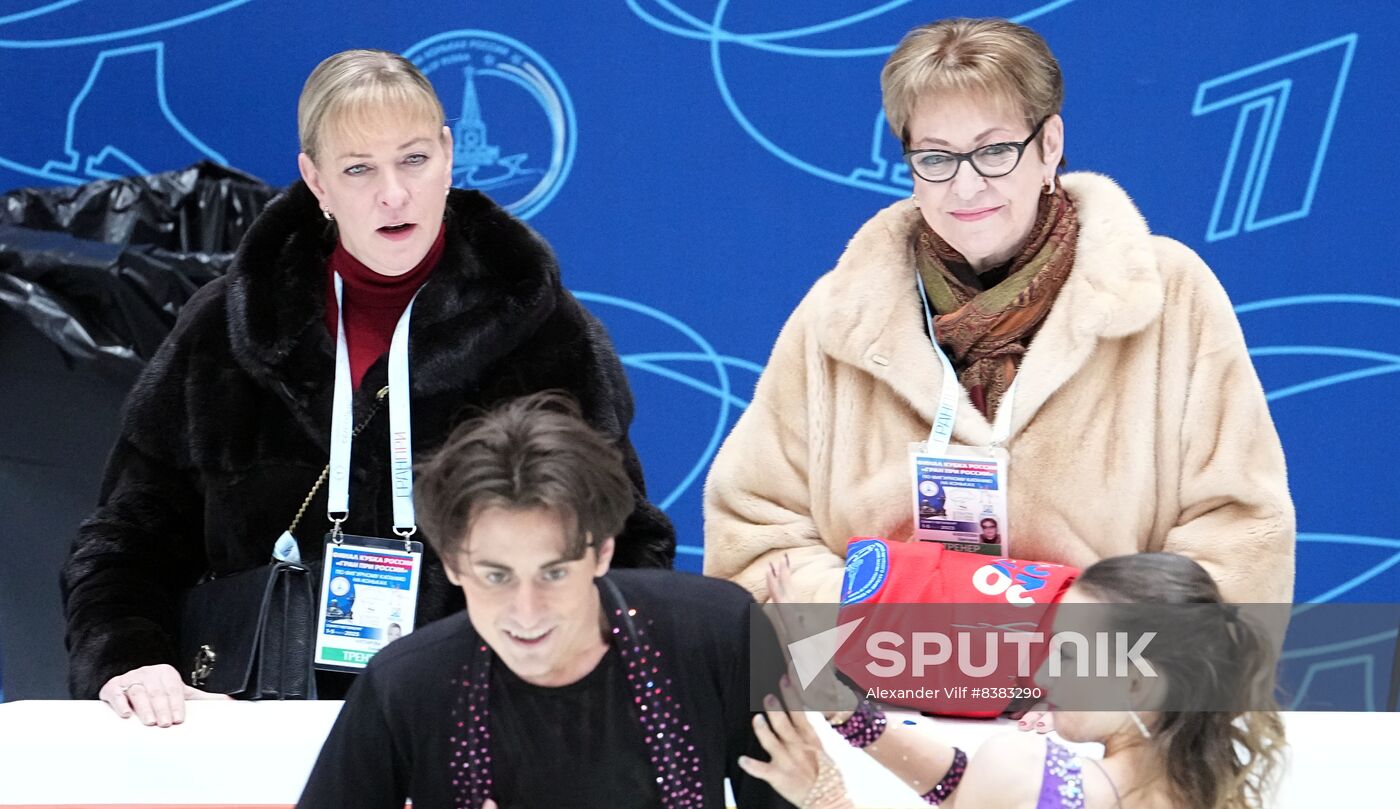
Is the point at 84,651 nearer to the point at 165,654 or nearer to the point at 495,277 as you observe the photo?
the point at 165,654

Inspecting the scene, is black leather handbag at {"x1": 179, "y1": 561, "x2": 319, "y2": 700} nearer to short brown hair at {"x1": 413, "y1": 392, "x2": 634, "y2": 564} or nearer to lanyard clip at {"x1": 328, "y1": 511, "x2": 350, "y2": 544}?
lanyard clip at {"x1": 328, "y1": 511, "x2": 350, "y2": 544}

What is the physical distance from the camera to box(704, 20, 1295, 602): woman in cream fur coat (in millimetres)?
2596

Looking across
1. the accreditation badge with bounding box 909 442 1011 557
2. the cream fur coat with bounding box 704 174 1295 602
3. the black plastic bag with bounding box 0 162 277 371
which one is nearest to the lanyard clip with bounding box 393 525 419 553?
the cream fur coat with bounding box 704 174 1295 602

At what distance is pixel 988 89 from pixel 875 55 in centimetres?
193

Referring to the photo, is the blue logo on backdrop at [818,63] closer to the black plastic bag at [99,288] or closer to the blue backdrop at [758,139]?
the blue backdrop at [758,139]

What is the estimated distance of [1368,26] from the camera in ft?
14.1

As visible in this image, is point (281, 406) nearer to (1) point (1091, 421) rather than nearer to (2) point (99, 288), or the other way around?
(2) point (99, 288)

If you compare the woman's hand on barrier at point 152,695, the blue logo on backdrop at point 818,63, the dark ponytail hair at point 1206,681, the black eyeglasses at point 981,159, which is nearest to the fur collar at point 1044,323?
the black eyeglasses at point 981,159

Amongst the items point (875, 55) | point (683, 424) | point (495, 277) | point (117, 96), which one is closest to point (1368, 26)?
point (875, 55)

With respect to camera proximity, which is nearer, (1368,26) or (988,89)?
(988,89)

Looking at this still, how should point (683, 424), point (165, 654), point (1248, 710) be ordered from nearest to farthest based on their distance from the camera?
point (1248, 710) → point (165, 654) → point (683, 424)

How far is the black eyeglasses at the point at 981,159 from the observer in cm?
259

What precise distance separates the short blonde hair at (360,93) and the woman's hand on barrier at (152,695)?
856 millimetres

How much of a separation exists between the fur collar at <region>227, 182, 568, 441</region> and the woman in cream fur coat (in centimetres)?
51
